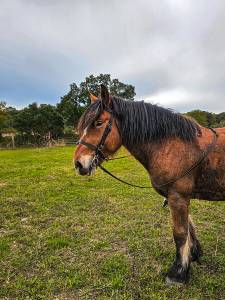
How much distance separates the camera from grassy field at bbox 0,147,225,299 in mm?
3359

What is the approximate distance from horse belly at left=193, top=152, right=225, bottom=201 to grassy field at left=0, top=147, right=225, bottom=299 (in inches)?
47.0

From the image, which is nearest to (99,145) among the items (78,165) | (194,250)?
(78,165)

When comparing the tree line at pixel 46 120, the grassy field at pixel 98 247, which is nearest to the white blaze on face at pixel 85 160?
the grassy field at pixel 98 247

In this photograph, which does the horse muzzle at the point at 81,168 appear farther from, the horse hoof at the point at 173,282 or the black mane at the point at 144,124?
the horse hoof at the point at 173,282

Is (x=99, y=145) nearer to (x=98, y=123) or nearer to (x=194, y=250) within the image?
(x=98, y=123)

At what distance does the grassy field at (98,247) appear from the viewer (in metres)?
3.36

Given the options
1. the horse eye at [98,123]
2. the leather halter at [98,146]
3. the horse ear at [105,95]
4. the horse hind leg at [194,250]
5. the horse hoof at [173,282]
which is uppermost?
the horse ear at [105,95]

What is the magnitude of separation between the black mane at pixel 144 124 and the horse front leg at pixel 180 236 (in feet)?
2.69

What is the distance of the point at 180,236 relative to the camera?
11.3 feet

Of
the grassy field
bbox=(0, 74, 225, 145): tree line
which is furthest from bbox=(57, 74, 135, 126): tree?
the grassy field

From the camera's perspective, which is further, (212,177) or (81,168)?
(212,177)

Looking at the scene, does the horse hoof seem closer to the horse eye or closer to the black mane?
the black mane

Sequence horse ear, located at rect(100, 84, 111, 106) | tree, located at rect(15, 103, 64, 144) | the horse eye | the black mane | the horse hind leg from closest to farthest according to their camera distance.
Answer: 1. horse ear, located at rect(100, 84, 111, 106)
2. the horse eye
3. the black mane
4. the horse hind leg
5. tree, located at rect(15, 103, 64, 144)

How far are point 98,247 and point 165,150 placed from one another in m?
2.21
